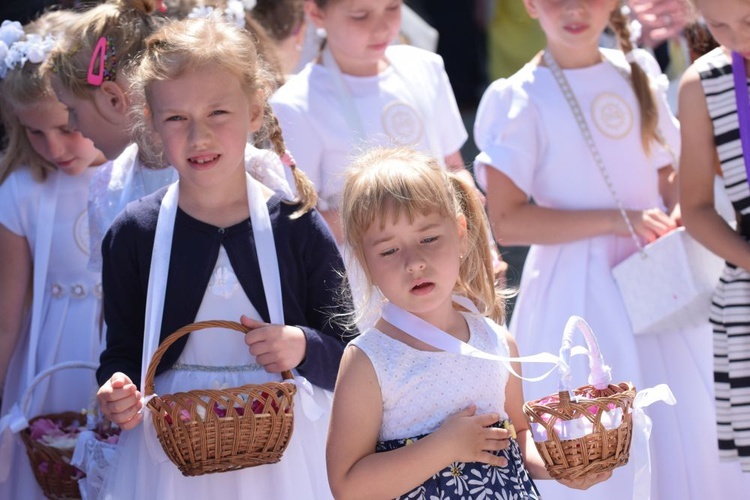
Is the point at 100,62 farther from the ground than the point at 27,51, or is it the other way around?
the point at 27,51

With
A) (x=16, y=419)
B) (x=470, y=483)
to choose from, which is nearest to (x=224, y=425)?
(x=470, y=483)

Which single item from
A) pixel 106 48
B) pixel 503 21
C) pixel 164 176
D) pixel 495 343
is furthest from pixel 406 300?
pixel 503 21

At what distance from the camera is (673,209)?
465 cm

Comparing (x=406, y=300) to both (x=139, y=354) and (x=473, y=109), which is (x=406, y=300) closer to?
(x=139, y=354)

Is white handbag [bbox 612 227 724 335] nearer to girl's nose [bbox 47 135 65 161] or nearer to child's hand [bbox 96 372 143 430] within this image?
child's hand [bbox 96 372 143 430]

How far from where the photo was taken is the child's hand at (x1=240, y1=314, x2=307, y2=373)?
10.5ft

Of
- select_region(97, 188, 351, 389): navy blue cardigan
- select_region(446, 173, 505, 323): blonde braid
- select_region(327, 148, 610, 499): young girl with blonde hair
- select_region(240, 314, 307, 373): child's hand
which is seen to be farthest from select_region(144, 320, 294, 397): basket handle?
select_region(446, 173, 505, 323): blonde braid

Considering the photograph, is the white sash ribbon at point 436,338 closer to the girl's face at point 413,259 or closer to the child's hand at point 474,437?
the girl's face at point 413,259

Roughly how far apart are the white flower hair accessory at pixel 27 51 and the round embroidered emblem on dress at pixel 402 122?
130 centimetres

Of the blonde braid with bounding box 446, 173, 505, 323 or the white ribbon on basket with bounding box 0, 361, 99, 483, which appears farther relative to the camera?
the white ribbon on basket with bounding box 0, 361, 99, 483

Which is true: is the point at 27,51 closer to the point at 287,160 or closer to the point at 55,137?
the point at 55,137

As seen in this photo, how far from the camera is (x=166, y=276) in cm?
339

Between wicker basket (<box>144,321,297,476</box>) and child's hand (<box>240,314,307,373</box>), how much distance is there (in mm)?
177

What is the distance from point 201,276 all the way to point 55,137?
161 centimetres
